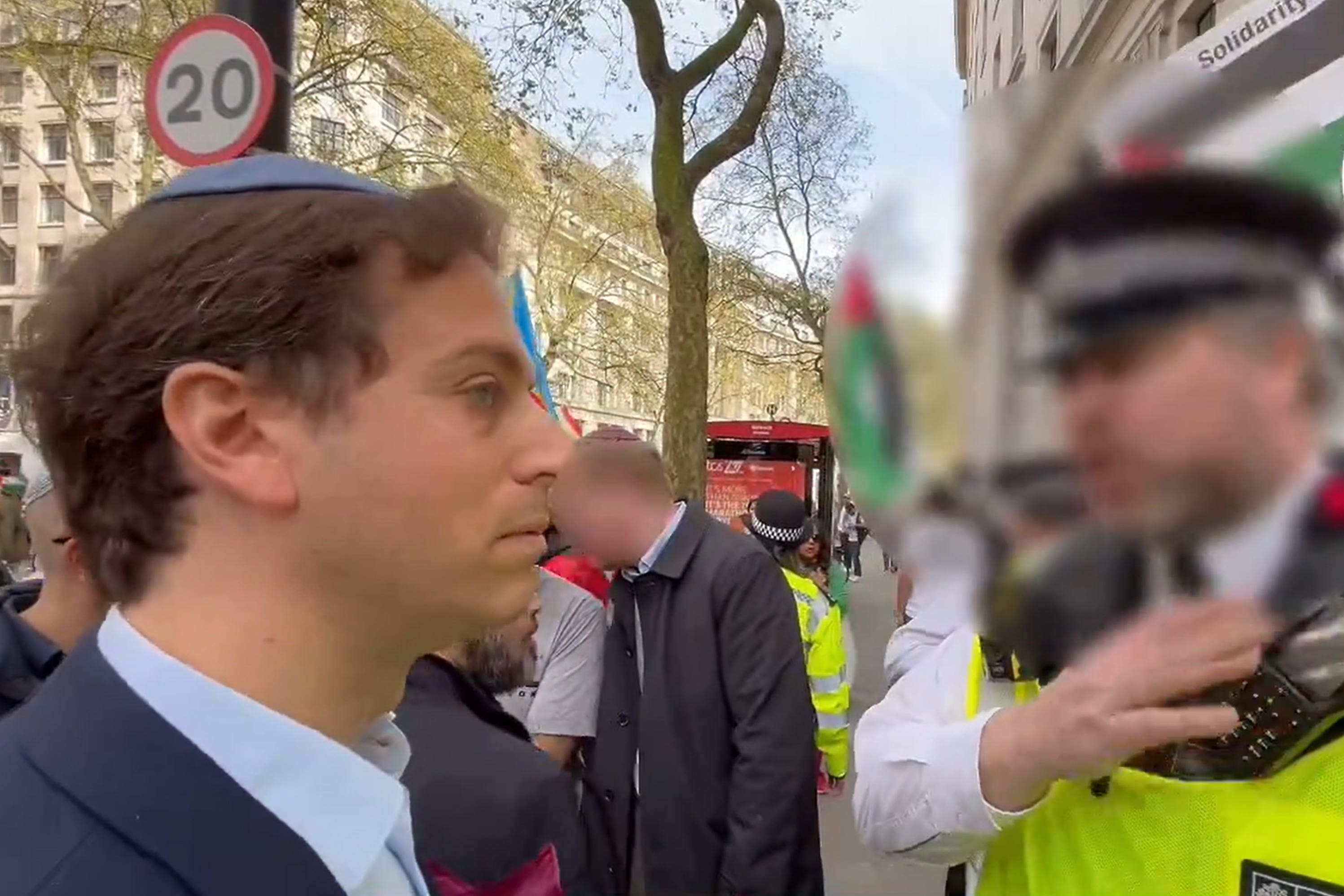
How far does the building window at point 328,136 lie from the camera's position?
47.1 feet

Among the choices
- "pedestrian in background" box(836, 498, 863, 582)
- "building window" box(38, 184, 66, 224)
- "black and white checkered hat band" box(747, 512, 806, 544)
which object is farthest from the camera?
"building window" box(38, 184, 66, 224)

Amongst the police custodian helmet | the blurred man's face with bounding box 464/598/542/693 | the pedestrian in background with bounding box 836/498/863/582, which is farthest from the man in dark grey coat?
the pedestrian in background with bounding box 836/498/863/582

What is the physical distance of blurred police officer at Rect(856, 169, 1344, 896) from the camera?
27.6 inches

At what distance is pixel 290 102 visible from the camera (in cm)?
380

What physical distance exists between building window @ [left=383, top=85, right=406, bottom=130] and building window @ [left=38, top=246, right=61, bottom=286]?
1501cm

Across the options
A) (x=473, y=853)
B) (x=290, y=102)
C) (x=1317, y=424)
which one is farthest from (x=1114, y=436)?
(x=290, y=102)

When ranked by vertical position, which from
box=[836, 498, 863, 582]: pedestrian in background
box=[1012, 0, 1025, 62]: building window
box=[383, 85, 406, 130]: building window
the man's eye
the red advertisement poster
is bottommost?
box=[836, 498, 863, 582]: pedestrian in background

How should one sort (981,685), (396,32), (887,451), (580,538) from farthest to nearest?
1. (396,32)
2. (580,538)
3. (981,685)
4. (887,451)

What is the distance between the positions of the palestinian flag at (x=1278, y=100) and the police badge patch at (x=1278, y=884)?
63 centimetres

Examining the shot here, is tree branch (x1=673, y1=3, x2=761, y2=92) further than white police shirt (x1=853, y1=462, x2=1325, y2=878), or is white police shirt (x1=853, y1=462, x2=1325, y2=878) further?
tree branch (x1=673, y1=3, x2=761, y2=92)

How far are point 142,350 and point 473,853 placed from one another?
891 millimetres

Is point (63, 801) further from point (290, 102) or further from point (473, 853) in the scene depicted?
point (290, 102)

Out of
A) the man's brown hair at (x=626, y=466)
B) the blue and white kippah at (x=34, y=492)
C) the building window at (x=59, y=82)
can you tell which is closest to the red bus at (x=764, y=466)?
the building window at (x=59, y=82)

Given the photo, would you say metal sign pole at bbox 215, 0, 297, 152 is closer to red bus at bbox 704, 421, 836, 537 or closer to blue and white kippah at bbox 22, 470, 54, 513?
blue and white kippah at bbox 22, 470, 54, 513
